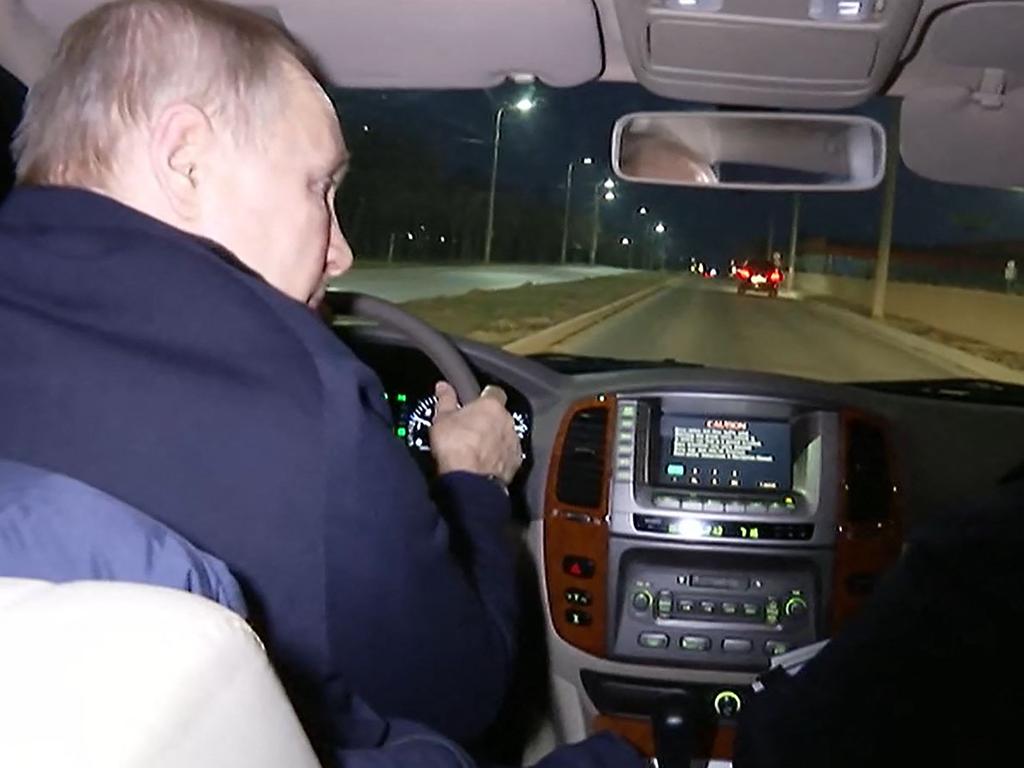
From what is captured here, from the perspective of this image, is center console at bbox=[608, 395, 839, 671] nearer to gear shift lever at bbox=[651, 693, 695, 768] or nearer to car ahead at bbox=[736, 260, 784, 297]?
gear shift lever at bbox=[651, 693, 695, 768]

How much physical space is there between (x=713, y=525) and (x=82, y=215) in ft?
7.28

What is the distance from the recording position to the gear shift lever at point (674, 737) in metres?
3.43

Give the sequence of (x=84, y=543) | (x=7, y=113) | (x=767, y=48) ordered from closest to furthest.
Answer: (x=84, y=543) < (x=7, y=113) < (x=767, y=48)

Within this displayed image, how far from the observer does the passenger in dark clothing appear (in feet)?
5.54

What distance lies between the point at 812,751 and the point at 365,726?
71 cm

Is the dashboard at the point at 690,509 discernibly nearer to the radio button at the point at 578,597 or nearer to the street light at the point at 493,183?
the radio button at the point at 578,597

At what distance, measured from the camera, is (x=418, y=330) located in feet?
9.77

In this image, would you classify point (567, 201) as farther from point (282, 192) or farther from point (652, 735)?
point (282, 192)

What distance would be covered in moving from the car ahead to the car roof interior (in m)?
1.58

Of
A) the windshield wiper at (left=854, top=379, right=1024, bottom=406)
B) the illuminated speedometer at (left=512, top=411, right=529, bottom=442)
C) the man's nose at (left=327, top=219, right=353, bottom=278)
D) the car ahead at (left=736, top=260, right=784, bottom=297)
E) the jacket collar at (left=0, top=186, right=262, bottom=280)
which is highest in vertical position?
the jacket collar at (left=0, top=186, right=262, bottom=280)

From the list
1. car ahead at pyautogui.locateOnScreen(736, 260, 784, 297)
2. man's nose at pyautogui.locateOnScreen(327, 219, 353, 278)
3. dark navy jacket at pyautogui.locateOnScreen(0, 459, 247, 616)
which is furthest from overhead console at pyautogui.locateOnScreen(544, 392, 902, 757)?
dark navy jacket at pyautogui.locateOnScreen(0, 459, 247, 616)

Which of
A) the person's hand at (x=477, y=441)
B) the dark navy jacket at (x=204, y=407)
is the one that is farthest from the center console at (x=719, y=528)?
the dark navy jacket at (x=204, y=407)

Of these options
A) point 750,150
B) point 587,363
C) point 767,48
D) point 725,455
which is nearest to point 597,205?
point 587,363

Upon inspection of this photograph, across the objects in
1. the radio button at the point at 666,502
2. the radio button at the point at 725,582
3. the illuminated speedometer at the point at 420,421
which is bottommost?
the radio button at the point at 725,582
